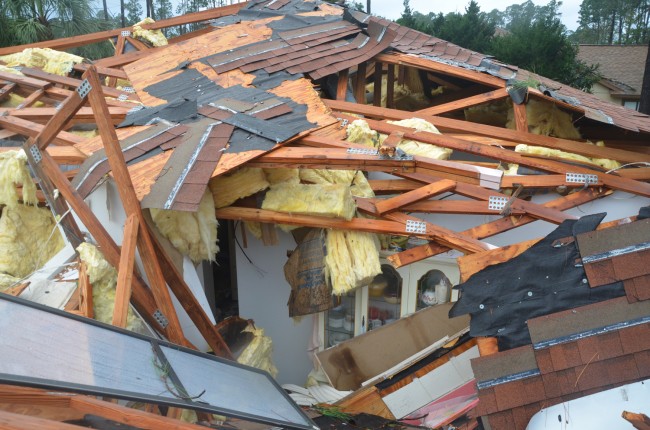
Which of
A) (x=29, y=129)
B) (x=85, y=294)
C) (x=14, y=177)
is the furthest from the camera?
(x=29, y=129)

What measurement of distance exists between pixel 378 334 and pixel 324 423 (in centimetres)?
109

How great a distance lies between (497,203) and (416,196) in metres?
0.75

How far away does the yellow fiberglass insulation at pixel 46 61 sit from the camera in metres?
9.24

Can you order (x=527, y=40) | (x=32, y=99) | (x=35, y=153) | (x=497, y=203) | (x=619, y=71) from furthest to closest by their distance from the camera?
1. (x=619, y=71)
2. (x=527, y=40)
3. (x=32, y=99)
4. (x=497, y=203)
5. (x=35, y=153)

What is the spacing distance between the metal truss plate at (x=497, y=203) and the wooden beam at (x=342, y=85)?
3298mm

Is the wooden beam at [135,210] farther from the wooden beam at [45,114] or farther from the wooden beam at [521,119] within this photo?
the wooden beam at [521,119]

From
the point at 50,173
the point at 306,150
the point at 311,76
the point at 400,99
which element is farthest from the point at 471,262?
the point at 400,99

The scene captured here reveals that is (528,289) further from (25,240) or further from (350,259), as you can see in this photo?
(25,240)

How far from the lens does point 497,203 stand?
5.12m

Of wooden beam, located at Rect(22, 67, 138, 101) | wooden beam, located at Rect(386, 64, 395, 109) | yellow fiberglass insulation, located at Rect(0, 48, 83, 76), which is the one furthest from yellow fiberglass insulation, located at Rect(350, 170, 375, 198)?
yellow fiberglass insulation, located at Rect(0, 48, 83, 76)

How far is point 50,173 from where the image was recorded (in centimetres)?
466

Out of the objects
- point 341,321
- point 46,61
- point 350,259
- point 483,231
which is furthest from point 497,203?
point 46,61

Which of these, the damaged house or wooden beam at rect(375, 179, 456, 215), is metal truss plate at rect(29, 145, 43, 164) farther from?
wooden beam at rect(375, 179, 456, 215)

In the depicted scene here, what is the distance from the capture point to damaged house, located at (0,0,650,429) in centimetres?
330
